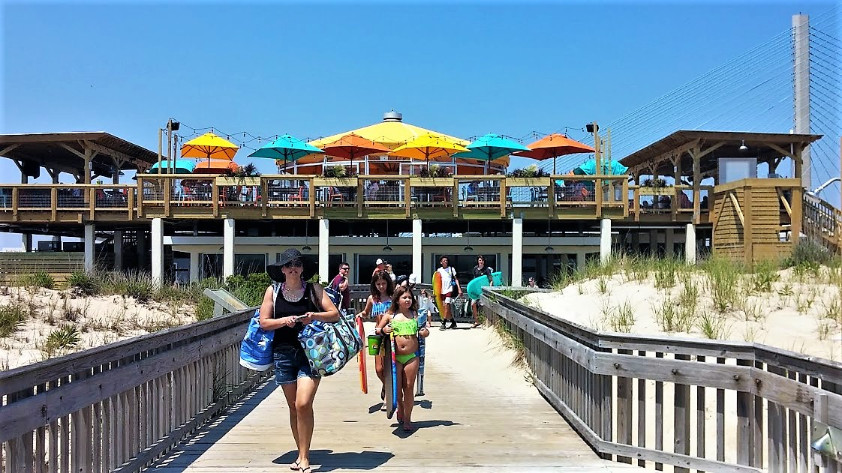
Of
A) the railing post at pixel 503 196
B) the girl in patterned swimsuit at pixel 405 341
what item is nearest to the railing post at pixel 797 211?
the railing post at pixel 503 196

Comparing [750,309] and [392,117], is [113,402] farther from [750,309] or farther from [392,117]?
[392,117]

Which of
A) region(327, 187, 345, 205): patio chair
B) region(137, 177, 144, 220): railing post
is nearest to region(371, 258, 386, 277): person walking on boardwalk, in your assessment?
region(327, 187, 345, 205): patio chair

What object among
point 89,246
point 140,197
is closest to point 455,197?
point 140,197

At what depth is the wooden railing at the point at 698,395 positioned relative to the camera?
13.7 feet

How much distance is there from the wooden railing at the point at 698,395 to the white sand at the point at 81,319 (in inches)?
337

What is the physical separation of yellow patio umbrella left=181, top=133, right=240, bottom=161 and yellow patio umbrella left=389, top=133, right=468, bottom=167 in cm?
669

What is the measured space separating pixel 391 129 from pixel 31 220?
43.4ft

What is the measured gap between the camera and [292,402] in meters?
5.39

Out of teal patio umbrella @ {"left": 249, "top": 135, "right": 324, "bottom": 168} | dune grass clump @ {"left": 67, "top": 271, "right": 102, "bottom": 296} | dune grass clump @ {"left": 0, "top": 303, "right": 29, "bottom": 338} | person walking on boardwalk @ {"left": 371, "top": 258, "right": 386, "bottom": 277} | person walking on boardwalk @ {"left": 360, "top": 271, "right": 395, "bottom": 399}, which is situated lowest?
dune grass clump @ {"left": 0, "top": 303, "right": 29, "bottom": 338}

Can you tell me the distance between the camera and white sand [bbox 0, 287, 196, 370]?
1159 cm

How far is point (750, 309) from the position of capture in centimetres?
1038

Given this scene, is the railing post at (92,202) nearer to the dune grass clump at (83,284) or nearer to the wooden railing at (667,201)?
the dune grass clump at (83,284)

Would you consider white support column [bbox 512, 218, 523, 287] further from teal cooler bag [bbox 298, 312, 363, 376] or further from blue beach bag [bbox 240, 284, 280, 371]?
blue beach bag [bbox 240, 284, 280, 371]

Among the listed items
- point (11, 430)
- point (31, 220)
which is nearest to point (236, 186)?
point (31, 220)
